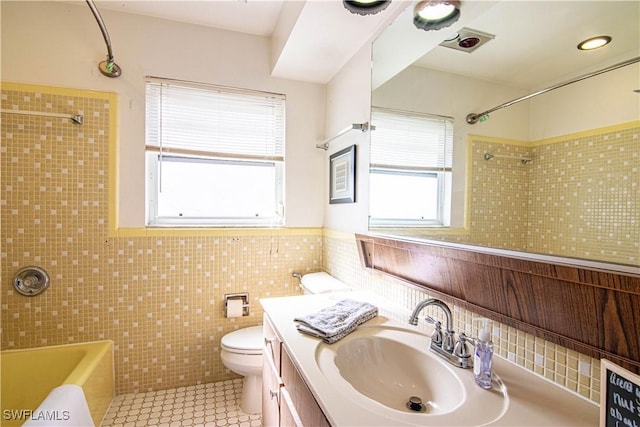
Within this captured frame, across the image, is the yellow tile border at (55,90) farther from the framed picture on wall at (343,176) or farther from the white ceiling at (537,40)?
the white ceiling at (537,40)

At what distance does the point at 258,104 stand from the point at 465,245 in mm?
1759

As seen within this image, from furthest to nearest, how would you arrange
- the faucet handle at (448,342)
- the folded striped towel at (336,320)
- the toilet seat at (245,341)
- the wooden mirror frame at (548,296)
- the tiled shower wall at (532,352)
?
the toilet seat at (245,341), the folded striped towel at (336,320), the faucet handle at (448,342), the tiled shower wall at (532,352), the wooden mirror frame at (548,296)

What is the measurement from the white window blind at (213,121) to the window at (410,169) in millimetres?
899

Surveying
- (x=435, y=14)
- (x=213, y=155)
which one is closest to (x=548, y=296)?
(x=435, y=14)

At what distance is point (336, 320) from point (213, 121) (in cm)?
163

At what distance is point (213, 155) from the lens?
82.5 inches

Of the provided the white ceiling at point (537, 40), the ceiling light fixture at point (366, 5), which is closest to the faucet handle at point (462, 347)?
the white ceiling at point (537, 40)

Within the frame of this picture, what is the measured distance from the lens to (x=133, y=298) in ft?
6.35

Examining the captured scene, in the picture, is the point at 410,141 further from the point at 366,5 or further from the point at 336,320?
the point at 336,320

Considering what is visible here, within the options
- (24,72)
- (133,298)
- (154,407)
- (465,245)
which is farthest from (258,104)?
(154,407)

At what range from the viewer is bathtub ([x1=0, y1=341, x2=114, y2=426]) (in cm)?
161

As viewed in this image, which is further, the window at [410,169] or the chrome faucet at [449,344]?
the window at [410,169]

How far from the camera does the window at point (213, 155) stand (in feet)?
6.56

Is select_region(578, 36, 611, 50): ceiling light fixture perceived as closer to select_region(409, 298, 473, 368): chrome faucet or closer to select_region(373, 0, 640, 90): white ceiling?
select_region(373, 0, 640, 90): white ceiling
